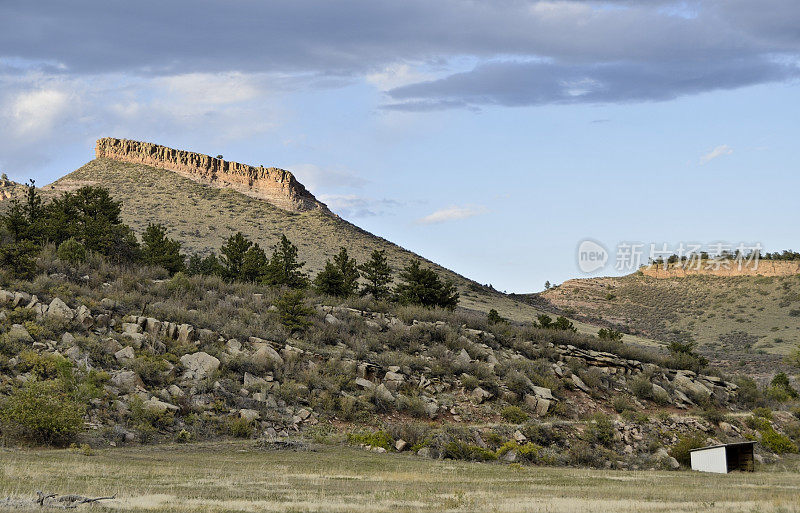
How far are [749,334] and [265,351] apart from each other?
7382 cm

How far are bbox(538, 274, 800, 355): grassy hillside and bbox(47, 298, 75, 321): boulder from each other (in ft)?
223

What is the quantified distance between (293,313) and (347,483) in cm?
2203

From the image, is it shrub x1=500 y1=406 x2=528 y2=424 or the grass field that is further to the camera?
shrub x1=500 y1=406 x2=528 y2=424

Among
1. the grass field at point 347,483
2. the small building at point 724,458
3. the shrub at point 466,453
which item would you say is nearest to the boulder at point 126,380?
the grass field at point 347,483

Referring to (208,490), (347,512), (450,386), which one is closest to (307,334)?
(450,386)

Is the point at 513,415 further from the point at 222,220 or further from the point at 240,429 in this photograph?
the point at 222,220

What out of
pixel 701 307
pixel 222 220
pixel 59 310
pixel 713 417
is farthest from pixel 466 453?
pixel 701 307

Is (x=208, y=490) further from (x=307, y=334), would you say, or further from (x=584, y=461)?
(x=307, y=334)

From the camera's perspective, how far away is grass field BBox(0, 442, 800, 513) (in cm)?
1575

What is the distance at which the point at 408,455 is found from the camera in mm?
27734

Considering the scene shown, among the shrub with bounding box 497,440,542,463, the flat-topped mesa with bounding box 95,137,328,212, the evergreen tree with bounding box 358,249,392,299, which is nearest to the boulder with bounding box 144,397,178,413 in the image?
the shrub with bounding box 497,440,542,463

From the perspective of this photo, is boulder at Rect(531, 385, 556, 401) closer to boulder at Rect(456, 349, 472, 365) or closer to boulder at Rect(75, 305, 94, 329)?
boulder at Rect(456, 349, 472, 365)

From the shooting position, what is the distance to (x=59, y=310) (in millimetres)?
34500

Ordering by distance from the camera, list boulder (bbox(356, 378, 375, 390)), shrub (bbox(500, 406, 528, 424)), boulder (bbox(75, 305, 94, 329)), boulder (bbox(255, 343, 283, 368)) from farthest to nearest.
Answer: boulder (bbox(356, 378, 375, 390)) < boulder (bbox(255, 343, 283, 368)) < boulder (bbox(75, 305, 94, 329)) < shrub (bbox(500, 406, 528, 424))
